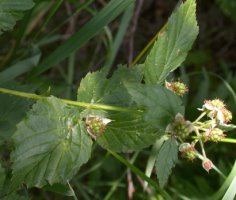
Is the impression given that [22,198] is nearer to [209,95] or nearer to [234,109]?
[234,109]

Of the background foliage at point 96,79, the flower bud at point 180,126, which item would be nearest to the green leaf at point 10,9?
the background foliage at point 96,79

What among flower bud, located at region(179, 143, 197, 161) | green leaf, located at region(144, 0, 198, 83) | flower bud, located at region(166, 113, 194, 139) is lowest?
flower bud, located at region(179, 143, 197, 161)

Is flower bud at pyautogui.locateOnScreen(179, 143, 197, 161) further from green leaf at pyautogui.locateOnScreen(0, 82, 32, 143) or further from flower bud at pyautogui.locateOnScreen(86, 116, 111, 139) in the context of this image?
green leaf at pyautogui.locateOnScreen(0, 82, 32, 143)

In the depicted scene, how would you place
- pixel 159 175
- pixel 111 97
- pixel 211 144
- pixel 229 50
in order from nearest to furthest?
1. pixel 159 175
2. pixel 111 97
3. pixel 211 144
4. pixel 229 50

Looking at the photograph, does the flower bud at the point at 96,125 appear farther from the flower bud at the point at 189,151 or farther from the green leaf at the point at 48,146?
the flower bud at the point at 189,151

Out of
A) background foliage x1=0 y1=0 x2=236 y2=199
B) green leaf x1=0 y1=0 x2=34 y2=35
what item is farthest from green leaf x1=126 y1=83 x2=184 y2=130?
green leaf x1=0 y1=0 x2=34 y2=35

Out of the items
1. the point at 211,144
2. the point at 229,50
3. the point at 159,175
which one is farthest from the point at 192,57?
the point at 159,175
